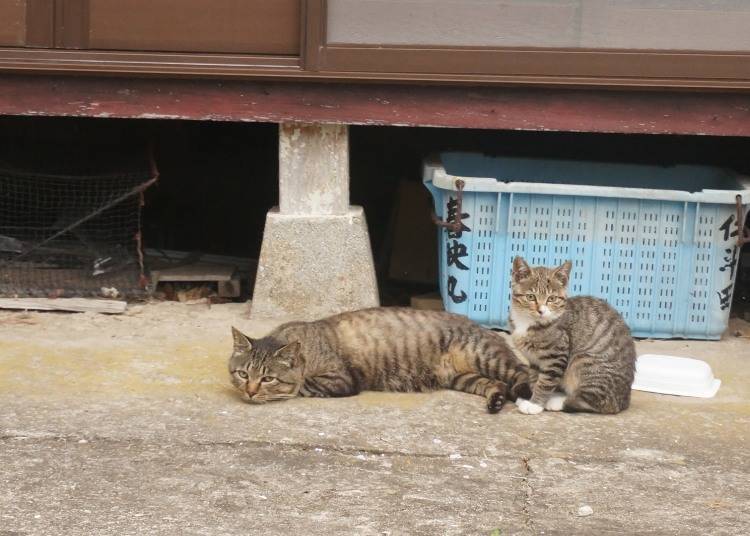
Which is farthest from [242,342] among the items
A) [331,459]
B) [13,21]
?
[13,21]

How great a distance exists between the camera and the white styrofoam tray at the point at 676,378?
19.0 feet

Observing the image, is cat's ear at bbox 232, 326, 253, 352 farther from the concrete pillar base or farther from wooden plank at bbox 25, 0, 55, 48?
wooden plank at bbox 25, 0, 55, 48

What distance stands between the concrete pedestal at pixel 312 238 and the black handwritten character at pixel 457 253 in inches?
19.0

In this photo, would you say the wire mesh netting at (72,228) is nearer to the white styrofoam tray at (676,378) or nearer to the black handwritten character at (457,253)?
the black handwritten character at (457,253)

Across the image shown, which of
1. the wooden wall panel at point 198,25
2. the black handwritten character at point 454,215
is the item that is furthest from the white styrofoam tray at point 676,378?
the wooden wall panel at point 198,25

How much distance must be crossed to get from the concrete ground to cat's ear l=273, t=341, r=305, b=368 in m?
0.18

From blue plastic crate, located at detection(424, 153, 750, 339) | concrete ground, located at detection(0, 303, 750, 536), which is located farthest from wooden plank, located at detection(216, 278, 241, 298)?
blue plastic crate, located at detection(424, 153, 750, 339)

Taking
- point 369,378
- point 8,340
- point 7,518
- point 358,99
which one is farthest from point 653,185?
point 7,518

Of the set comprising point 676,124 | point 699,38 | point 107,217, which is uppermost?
point 699,38

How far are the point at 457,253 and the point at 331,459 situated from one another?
2202mm

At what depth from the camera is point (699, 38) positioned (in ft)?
21.1

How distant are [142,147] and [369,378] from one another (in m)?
3.10

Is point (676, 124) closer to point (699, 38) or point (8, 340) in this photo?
point (699, 38)

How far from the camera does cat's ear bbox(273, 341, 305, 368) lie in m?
5.42
